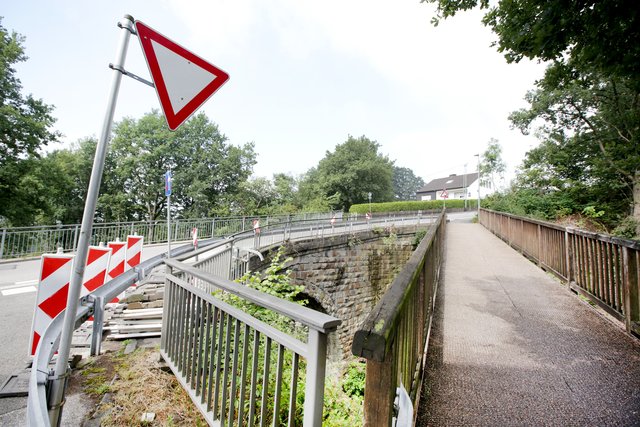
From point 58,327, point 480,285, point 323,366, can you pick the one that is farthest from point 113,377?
point 480,285

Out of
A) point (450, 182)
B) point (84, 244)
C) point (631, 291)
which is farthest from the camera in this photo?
point (450, 182)

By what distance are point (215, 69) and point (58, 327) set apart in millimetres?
2137

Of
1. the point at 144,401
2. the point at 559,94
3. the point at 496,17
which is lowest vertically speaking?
the point at 144,401

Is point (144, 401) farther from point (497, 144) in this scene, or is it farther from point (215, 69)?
point (497, 144)

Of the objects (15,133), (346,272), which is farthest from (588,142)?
(15,133)

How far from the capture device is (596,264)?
169 inches

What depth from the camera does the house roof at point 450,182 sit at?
225 ft

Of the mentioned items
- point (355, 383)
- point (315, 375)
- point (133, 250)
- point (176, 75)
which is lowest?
point (355, 383)

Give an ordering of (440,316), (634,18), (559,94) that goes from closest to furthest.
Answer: (634,18) < (440,316) < (559,94)

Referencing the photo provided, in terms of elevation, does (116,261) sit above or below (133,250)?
below

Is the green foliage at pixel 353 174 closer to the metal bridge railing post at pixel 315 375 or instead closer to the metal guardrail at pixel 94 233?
the metal guardrail at pixel 94 233

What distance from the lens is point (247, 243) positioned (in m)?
12.6

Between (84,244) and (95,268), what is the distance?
10.4ft

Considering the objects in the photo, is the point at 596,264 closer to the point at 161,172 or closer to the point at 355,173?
the point at 161,172
